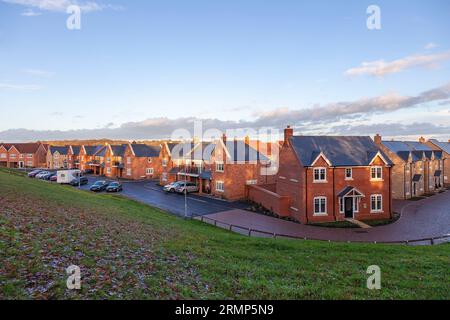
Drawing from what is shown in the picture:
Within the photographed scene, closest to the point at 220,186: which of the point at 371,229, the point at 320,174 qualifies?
the point at 320,174

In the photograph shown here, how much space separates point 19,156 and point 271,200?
3759 inches

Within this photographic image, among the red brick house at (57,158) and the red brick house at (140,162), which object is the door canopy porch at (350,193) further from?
the red brick house at (57,158)

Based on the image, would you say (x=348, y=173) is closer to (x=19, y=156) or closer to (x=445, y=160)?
(x=445, y=160)

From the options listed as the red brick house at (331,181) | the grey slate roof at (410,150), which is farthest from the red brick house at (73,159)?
the grey slate roof at (410,150)

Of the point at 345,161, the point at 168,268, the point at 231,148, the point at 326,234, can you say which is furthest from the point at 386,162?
the point at 168,268

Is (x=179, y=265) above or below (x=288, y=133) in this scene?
below

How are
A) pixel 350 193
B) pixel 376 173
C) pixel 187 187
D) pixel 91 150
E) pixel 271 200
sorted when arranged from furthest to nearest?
pixel 91 150 → pixel 187 187 → pixel 271 200 → pixel 376 173 → pixel 350 193

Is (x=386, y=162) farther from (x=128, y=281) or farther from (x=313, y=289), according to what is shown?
(x=128, y=281)

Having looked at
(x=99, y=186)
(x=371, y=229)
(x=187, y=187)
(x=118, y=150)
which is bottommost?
(x=371, y=229)

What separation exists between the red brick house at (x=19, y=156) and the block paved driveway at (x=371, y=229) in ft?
291

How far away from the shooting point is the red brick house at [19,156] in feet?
309

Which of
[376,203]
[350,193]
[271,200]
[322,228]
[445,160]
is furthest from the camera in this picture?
[445,160]

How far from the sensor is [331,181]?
31781mm
